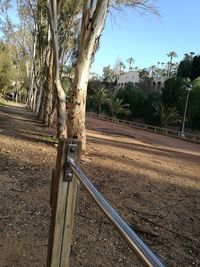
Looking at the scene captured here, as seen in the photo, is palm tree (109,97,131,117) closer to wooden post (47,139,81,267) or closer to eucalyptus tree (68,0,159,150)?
eucalyptus tree (68,0,159,150)

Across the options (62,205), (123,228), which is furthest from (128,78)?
(123,228)

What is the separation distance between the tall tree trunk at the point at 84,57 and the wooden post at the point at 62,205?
7.05m

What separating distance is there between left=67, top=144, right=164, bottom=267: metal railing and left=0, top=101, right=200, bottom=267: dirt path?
6.16ft

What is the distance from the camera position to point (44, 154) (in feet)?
32.6

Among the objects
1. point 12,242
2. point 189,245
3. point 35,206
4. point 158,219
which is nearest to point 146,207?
point 158,219

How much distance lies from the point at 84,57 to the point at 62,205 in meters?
7.88

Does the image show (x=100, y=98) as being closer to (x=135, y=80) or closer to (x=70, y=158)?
(x=135, y=80)

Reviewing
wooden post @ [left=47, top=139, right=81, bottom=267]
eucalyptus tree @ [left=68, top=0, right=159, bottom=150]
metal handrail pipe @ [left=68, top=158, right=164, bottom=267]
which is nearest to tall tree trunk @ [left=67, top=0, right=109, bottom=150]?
eucalyptus tree @ [left=68, top=0, right=159, bottom=150]

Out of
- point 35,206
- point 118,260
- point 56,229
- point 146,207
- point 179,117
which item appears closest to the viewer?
point 56,229

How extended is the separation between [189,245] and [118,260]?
3.91 feet

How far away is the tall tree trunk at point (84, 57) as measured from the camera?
385 inches

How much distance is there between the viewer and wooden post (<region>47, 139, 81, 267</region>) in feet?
8.29

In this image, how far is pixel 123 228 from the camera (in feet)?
5.81

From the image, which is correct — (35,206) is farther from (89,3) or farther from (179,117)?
(179,117)
